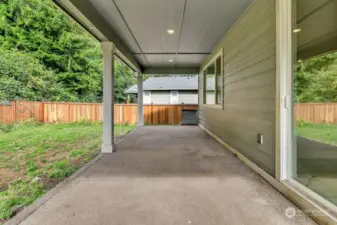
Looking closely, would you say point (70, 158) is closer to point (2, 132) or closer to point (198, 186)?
point (198, 186)

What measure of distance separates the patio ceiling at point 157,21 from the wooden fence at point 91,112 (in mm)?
5049

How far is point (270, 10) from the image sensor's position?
9.01 ft

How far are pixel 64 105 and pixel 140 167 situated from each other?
855cm

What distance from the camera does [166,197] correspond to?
2266 millimetres

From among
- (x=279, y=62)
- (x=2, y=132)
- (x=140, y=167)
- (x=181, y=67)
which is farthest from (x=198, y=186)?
(x=2, y=132)

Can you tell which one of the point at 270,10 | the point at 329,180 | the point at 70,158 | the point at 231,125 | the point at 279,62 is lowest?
the point at 70,158

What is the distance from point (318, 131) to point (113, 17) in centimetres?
332

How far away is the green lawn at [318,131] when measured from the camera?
231 centimetres

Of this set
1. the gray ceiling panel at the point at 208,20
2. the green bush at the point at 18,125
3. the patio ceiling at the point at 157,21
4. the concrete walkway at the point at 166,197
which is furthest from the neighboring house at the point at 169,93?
the concrete walkway at the point at 166,197

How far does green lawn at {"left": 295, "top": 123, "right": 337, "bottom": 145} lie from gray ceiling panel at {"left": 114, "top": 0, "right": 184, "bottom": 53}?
2224 mm

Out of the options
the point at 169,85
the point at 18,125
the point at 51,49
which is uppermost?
the point at 51,49

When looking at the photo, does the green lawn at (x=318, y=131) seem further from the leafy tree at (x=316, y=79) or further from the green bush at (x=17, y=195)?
the green bush at (x=17, y=195)

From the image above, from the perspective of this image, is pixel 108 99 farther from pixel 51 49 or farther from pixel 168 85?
pixel 168 85

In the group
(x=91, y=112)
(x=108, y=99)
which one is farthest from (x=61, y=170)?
(x=91, y=112)
